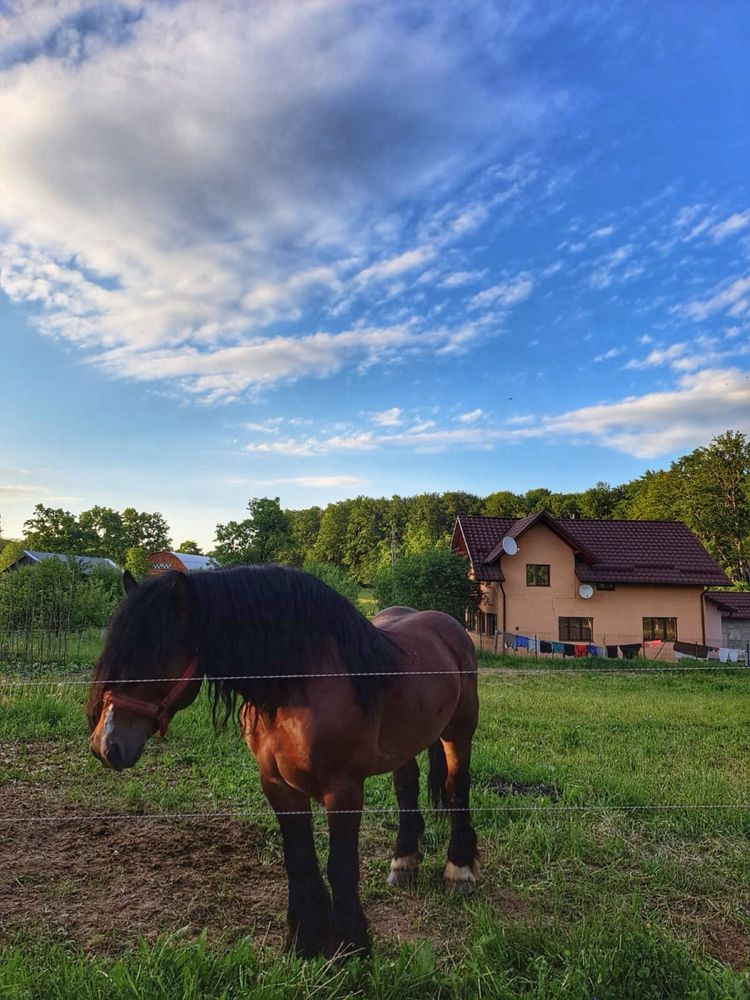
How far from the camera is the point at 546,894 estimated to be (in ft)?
9.59

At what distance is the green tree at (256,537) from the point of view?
24.1m

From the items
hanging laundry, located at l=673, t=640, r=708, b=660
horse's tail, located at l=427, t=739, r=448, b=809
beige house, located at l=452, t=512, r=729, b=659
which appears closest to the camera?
horse's tail, located at l=427, t=739, r=448, b=809

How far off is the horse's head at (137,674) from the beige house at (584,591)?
647 inches

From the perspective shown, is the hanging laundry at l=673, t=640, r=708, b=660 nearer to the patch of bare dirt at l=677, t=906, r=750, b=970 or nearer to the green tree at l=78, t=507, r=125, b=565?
the patch of bare dirt at l=677, t=906, r=750, b=970

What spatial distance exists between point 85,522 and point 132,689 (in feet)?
140

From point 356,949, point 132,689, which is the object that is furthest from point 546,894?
point 132,689

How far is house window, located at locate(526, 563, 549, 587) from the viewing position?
1870 centimetres

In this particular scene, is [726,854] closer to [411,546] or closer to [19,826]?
[19,826]

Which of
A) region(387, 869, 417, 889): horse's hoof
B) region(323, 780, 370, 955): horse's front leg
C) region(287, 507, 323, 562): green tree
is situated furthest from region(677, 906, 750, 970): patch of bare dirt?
region(287, 507, 323, 562): green tree

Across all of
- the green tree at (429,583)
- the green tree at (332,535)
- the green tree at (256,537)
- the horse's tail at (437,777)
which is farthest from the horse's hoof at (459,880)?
the green tree at (332,535)

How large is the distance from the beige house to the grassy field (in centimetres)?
1261

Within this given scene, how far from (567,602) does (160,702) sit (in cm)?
1825

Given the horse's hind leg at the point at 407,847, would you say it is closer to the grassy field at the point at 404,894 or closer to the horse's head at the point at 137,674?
the grassy field at the point at 404,894

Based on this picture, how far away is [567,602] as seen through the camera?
18.8 m
